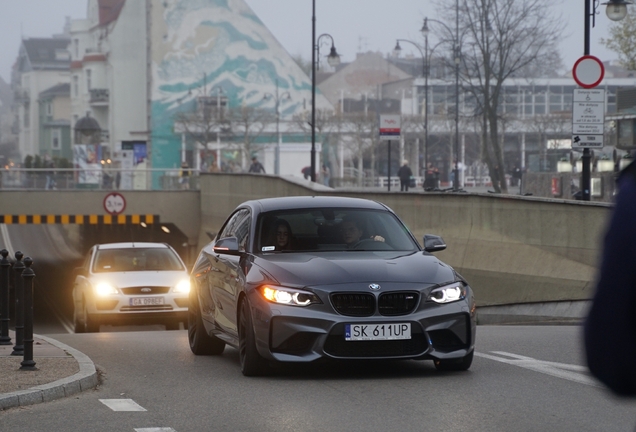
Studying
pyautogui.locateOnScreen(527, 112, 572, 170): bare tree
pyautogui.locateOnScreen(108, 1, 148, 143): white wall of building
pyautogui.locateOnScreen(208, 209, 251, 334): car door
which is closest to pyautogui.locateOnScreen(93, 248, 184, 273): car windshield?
pyautogui.locateOnScreen(208, 209, 251, 334): car door

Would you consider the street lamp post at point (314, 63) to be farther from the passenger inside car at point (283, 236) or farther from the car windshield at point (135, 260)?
the passenger inside car at point (283, 236)

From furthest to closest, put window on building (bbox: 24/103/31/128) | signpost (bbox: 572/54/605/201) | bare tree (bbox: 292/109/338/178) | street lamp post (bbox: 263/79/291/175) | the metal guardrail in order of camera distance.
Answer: window on building (bbox: 24/103/31/128) < bare tree (bbox: 292/109/338/178) < street lamp post (bbox: 263/79/291/175) < the metal guardrail < signpost (bbox: 572/54/605/201)

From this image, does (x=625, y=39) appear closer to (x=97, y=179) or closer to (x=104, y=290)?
(x=97, y=179)

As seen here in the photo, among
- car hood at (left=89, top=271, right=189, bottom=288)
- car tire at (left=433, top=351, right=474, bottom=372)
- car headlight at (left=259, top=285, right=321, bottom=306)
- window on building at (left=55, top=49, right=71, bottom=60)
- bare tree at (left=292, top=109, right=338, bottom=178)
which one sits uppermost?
window on building at (left=55, top=49, right=71, bottom=60)

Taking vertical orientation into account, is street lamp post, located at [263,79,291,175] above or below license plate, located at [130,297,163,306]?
above

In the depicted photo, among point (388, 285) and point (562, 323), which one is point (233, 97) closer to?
point (562, 323)

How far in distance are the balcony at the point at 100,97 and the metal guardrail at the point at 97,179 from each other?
54.6 metres

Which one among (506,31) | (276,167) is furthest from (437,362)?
(276,167)

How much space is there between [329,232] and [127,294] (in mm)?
9388

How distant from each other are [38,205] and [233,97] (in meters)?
54.1

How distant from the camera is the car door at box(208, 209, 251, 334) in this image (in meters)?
9.98

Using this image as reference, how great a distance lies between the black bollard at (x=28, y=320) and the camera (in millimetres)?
9812

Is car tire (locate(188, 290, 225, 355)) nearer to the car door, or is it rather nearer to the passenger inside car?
the car door

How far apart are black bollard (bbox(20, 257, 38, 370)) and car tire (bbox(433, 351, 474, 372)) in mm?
3309
